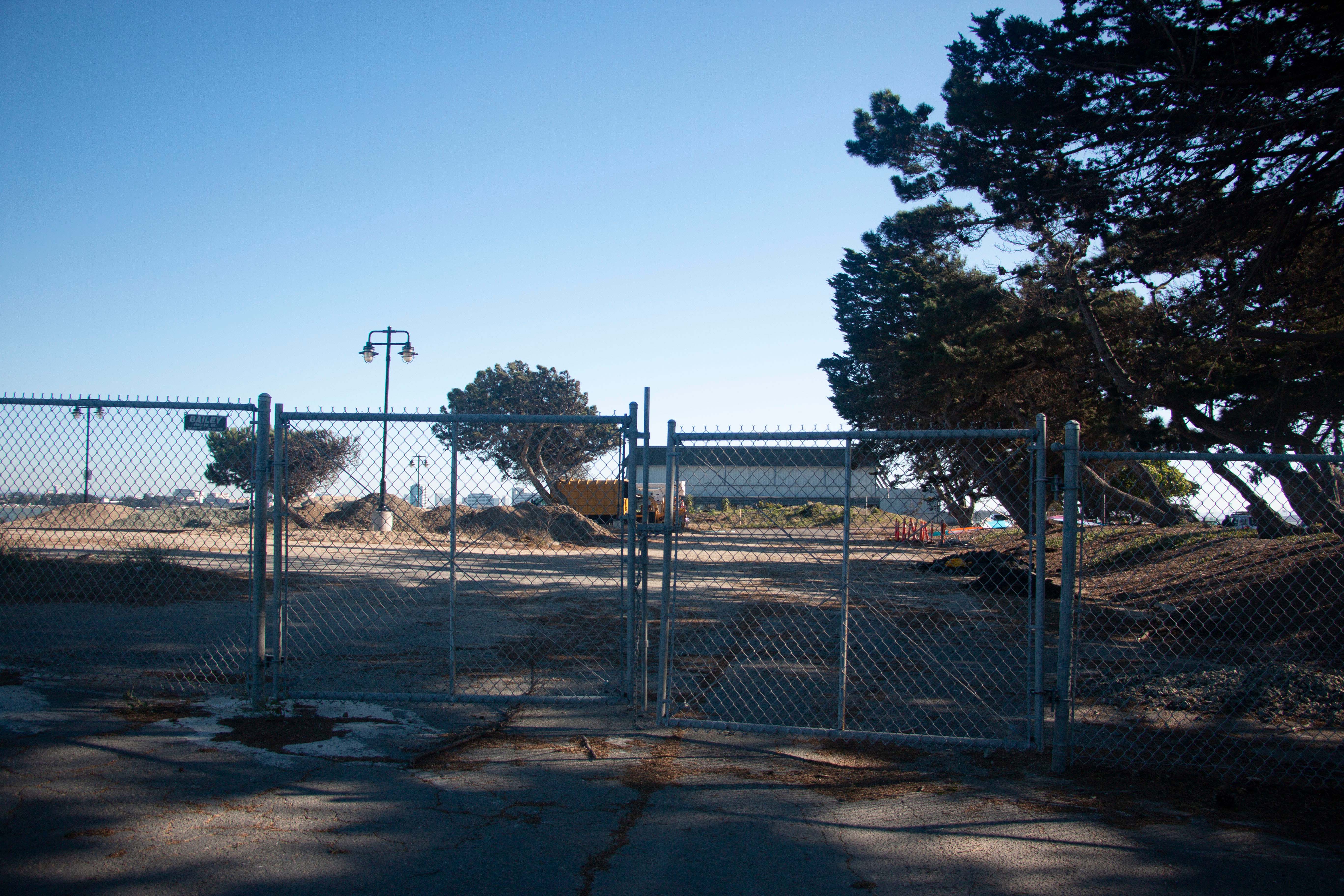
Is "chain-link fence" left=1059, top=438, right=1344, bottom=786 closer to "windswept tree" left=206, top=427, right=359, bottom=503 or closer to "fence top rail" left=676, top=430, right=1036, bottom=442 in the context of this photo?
"fence top rail" left=676, top=430, right=1036, bottom=442

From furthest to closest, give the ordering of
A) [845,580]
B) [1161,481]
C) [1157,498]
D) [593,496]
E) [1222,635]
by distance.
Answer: [593,496] → [1161,481] → [1157,498] → [1222,635] → [845,580]

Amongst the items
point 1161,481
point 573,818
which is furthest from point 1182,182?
point 1161,481

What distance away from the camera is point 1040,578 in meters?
4.60

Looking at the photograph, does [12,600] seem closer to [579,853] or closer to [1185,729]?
[579,853]

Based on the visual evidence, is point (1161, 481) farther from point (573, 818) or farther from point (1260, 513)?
point (573, 818)

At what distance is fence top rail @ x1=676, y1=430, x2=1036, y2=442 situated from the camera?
4.79 meters

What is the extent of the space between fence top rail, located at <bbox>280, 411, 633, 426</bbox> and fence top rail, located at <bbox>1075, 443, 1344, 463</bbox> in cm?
281

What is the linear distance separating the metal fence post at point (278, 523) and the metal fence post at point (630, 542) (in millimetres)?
2405

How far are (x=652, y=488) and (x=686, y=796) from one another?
29511mm

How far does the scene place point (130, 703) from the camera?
5.59 m

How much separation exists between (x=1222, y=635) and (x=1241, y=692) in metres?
4.00

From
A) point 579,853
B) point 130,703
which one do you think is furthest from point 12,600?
point 579,853

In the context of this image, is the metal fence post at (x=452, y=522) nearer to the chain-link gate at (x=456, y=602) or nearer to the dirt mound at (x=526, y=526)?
the chain-link gate at (x=456, y=602)

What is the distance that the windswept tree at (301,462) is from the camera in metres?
5.83
